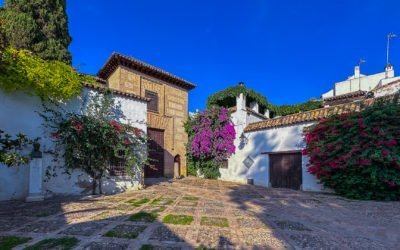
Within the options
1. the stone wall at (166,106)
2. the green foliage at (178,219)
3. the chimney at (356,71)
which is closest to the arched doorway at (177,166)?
the stone wall at (166,106)

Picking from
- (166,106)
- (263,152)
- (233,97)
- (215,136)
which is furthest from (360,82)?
(166,106)

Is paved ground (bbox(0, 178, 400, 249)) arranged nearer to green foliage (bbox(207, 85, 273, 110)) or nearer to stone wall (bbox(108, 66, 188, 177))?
stone wall (bbox(108, 66, 188, 177))

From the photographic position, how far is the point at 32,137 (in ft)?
19.1

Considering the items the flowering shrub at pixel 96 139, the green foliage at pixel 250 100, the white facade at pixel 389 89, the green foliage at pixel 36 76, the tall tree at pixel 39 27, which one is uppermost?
the tall tree at pixel 39 27

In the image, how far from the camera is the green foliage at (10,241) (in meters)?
2.65

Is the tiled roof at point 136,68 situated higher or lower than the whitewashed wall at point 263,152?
higher

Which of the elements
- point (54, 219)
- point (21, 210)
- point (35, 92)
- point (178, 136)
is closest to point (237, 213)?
point (54, 219)

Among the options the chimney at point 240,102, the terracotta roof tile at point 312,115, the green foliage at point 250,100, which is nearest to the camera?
the terracotta roof tile at point 312,115

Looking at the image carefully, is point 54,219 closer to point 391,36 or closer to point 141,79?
point 141,79

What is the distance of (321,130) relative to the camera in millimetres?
7328

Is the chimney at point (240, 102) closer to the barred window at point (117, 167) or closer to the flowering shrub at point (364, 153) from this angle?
the flowering shrub at point (364, 153)

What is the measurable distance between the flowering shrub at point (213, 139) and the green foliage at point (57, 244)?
29.7 feet

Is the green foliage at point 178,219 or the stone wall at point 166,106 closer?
the green foliage at point 178,219

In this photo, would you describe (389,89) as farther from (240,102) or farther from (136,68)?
(136,68)
